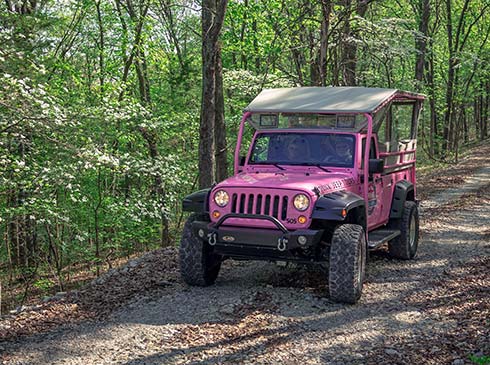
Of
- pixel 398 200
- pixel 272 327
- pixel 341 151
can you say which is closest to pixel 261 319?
pixel 272 327

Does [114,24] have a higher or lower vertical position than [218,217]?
higher

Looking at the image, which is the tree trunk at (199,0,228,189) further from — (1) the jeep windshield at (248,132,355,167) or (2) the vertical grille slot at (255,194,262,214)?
(2) the vertical grille slot at (255,194,262,214)

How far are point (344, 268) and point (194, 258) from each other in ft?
6.31

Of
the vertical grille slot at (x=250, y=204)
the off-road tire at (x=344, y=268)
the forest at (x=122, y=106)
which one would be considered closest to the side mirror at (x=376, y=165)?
the off-road tire at (x=344, y=268)

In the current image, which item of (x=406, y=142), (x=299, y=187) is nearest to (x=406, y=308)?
(x=299, y=187)

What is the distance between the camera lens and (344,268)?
6492 millimetres

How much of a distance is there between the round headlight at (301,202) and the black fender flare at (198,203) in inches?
48.2

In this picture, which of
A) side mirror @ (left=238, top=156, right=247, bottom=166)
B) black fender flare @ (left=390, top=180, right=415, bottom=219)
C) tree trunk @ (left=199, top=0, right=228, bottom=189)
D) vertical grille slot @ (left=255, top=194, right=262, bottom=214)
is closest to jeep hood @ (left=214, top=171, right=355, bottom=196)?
vertical grille slot @ (left=255, top=194, right=262, bottom=214)

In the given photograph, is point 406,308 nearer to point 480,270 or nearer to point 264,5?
point 480,270

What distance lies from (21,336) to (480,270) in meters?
6.36

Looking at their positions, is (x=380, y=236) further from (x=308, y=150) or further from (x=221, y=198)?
(x=221, y=198)

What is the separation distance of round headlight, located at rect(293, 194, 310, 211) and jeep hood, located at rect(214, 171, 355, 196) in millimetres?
87

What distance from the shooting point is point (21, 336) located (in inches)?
225

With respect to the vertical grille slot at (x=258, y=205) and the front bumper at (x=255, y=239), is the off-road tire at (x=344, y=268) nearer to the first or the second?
the front bumper at (x=255, y=239)
